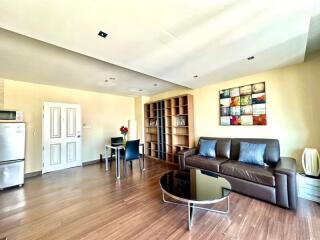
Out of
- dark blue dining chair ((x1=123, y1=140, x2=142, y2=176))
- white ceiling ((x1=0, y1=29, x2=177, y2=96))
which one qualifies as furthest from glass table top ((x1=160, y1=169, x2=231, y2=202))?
white ceiling ((x1=0, y1=29, x2=177, y2=96))

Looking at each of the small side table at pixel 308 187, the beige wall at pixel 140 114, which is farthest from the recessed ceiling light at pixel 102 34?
the beige wall at pixel 140 114

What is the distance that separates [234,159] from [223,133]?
793mm

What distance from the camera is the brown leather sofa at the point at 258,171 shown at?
86.8 inches

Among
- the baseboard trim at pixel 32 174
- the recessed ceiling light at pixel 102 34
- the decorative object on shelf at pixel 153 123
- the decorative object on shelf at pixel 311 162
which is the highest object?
the recessed ceiling light at pixel 102 34

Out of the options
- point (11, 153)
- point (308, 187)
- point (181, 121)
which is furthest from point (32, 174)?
point (308, 187)

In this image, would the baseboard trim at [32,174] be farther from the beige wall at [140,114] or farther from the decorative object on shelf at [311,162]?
the decorative object on shelf at [311,162]

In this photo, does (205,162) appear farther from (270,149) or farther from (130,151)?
(130,151)

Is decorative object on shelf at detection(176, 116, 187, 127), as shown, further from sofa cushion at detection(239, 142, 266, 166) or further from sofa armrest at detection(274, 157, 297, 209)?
sofa armrest at detection(274, 157, 297, 209)

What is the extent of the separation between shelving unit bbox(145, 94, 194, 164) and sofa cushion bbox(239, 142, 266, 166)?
5.10ft

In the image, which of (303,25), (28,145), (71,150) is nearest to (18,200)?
(28,145)

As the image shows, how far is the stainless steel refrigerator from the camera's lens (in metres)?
3.10

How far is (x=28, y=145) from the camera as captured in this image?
13.0ft

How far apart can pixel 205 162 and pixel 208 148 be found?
1.65ft

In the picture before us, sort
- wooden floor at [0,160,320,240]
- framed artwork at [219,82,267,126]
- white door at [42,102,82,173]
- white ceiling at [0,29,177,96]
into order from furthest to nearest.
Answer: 1. white door at [42,102,82,173]
2. framed artwork at [219,82,267,126]
3. white ceiling at [0,29,177,96]
4. wooden floor at [0,160,320,240]
